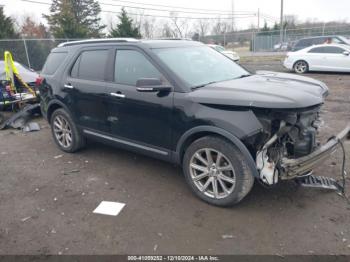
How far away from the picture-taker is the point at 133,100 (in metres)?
4.03

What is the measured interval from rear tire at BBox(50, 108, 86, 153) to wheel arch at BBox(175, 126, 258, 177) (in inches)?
86.4

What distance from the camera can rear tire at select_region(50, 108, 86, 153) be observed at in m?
5.18

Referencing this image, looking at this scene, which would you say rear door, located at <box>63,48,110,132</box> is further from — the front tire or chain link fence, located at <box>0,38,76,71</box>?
chain link fence, located at <box>0,38,76,71</box>

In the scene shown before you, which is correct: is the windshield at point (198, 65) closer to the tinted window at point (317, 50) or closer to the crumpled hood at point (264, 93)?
the crumpled hood at point (264, 93)

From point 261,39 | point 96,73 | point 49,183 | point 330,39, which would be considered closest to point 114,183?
point 49,183

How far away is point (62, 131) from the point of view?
543cm

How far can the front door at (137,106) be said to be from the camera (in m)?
3.79

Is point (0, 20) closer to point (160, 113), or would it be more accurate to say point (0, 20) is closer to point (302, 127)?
point (160, 113)

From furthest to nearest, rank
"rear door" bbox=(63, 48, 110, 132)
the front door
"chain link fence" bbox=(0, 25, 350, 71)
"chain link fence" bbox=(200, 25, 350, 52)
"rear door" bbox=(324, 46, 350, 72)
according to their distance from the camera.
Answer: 1. "chain link fence" bbox=(200, 25, 350, 52)
2. "chain link fence" bbox=(0, 25, 350, 71)
3. "rear door" bbox=(324, 46, 350, 72)
4. "rear door" bbox=(63, 48, 110, 132)
5. the front door

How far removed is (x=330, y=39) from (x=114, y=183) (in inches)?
747

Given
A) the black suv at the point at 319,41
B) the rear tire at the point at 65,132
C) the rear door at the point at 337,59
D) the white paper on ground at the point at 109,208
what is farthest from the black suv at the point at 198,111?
the black suv at the point at 319,41

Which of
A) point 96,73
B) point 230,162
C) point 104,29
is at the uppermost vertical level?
point 104,29

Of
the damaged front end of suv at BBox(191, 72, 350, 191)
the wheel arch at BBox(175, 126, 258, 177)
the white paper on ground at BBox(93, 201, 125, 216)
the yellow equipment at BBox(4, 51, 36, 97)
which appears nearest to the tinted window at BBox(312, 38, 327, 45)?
the yellow equipment at BBox(4, 51, 36, 97)

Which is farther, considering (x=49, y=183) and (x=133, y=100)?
(x=49, y=183)
